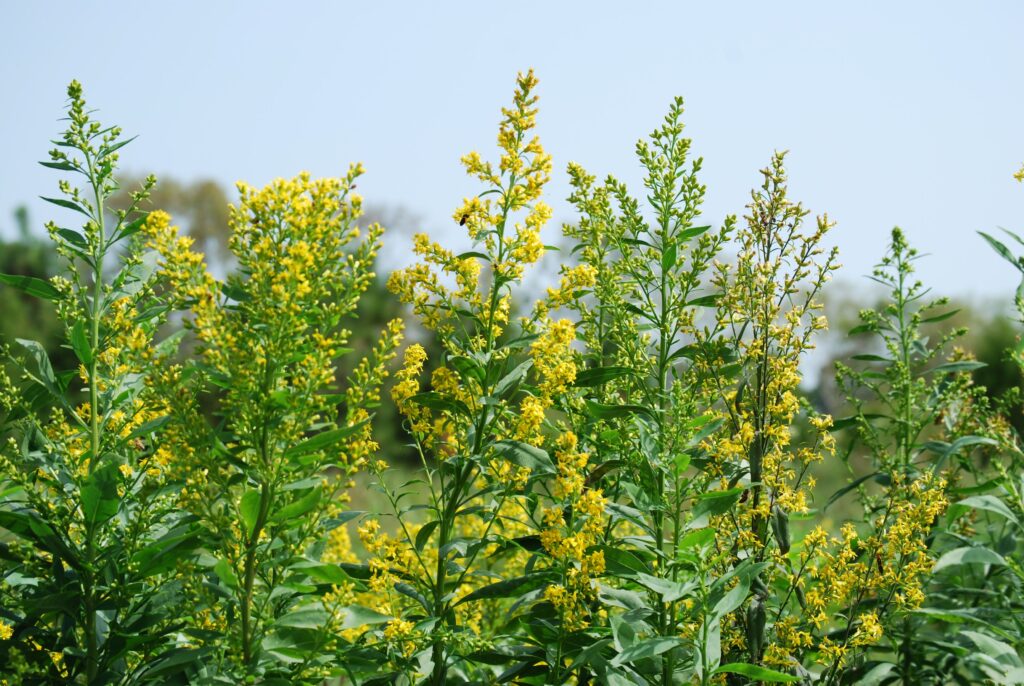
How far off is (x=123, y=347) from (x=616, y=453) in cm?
187

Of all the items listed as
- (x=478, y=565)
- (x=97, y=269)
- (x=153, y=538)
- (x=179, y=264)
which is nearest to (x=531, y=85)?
(x=179, y=264)

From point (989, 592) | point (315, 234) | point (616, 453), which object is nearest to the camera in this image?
point (315, 234)

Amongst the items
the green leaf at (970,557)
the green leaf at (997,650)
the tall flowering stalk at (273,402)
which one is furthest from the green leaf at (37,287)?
the green leaf at (997,650)

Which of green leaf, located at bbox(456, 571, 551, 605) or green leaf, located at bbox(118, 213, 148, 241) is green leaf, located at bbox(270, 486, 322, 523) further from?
green leaf, located at bbox(118, 213, 148, 241)

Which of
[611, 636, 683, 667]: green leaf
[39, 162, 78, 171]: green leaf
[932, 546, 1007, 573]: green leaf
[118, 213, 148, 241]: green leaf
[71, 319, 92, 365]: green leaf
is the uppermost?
[39, 162, 78, 171]: green leaf

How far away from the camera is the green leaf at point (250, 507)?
2.85 m

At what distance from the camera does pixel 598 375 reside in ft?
11.4

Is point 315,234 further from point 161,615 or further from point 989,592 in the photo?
point 989,592

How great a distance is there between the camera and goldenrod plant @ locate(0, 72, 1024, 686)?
2.93 meters

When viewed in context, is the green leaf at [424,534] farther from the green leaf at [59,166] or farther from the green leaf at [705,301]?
the green leaf at [59,166]

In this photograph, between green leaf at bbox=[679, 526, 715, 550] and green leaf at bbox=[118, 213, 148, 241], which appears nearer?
green leaf at bbox=[679, 526, 715, 550]

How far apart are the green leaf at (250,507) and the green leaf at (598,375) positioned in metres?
1.23

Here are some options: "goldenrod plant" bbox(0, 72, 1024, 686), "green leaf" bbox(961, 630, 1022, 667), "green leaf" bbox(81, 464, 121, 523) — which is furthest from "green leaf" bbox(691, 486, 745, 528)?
"green leaf" bbox(81, 464, 121, 523)

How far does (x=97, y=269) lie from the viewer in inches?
139
